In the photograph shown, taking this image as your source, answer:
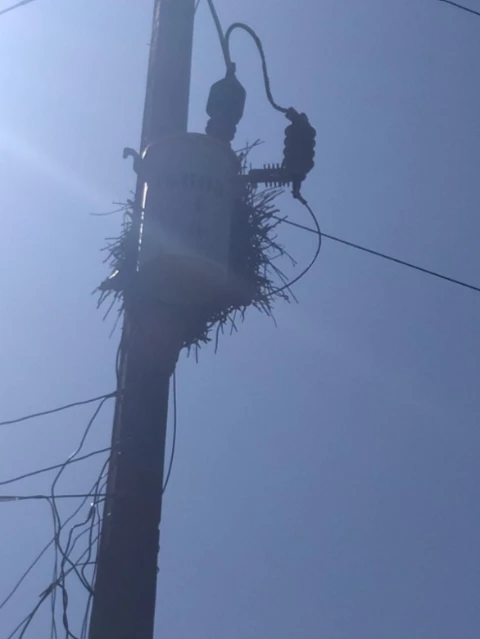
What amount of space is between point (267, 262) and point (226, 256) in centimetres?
77

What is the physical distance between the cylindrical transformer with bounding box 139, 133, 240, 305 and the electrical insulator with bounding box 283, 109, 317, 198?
404mm

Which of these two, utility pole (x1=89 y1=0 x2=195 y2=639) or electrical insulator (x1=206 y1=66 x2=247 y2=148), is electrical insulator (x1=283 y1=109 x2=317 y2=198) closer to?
electrical insulator (x1=206 y1=66 x2=247 y2=148)

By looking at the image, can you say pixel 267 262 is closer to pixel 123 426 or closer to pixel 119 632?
pixel 123 426

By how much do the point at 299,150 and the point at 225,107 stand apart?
39 cm

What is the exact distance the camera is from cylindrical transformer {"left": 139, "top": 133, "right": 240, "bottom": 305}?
4.86 meters

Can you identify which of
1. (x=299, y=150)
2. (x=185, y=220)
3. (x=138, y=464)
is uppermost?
(x=299, y=150)

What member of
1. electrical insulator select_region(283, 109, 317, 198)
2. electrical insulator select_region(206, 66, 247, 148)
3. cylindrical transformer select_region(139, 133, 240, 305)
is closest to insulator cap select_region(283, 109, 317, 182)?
electrical insulator select_region(283, 109, 317, 198)

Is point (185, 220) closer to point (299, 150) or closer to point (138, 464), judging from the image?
point (299, 150)

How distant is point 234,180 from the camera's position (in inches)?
207

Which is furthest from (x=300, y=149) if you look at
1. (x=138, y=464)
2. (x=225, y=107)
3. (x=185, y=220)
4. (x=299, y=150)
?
(x=138, y=464)

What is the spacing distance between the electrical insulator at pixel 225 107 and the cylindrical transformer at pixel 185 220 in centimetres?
32

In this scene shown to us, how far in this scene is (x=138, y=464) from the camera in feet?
15.0

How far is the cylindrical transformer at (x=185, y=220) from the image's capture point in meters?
4.86

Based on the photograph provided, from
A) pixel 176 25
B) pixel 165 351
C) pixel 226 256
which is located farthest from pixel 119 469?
pixel 176 25
